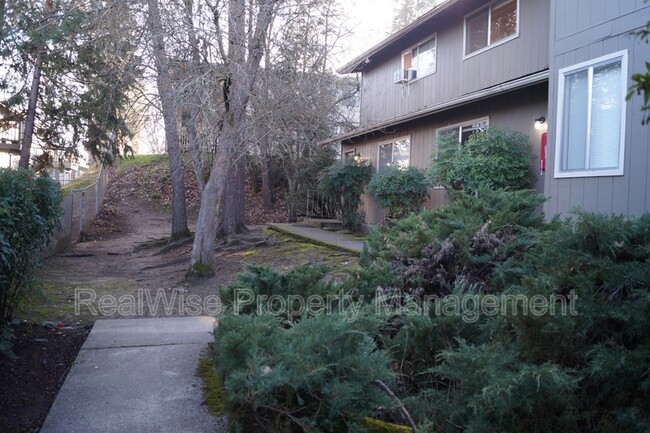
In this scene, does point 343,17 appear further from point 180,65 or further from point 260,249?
point 260,249

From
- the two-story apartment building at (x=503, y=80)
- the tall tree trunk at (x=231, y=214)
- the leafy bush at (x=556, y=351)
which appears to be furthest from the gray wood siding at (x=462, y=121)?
the leafy bush at (x=556, y=351)

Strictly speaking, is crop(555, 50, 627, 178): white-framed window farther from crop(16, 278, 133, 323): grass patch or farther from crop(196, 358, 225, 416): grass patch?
crop(16, 278, 133, 323): grass patch

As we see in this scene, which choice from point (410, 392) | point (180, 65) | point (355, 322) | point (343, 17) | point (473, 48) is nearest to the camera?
point (355, 322)

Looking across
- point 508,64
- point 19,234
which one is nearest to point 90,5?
point 19,234

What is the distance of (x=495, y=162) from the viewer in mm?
10141

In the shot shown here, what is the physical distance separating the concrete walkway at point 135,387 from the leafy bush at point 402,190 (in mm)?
7974

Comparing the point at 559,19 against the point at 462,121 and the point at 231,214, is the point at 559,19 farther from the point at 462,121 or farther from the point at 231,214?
the point at 231,214

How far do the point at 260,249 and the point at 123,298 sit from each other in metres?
4.58

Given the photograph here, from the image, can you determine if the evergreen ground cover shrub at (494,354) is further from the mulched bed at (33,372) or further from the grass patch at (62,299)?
the grass patch at (62,299)

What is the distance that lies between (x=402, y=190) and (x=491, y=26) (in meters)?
4.19

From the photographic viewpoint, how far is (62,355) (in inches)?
215

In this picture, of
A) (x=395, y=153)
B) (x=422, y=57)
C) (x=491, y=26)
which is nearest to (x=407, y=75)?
(x=422, y=57)

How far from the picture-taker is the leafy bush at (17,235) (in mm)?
4746

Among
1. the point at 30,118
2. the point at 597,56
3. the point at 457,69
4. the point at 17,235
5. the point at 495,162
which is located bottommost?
the point at 17,235
